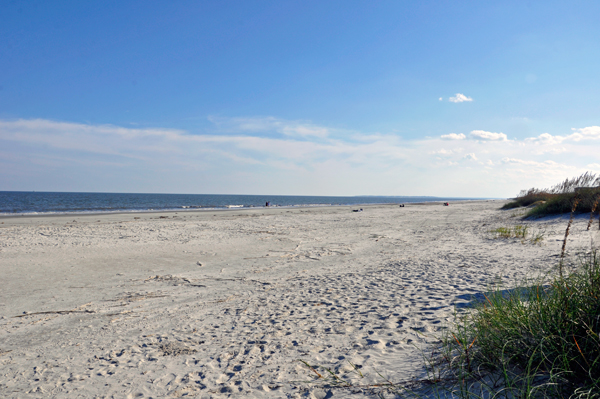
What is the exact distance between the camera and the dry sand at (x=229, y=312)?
10.9 ft

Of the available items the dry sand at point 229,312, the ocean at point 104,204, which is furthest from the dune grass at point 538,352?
the ocean at point 104,204

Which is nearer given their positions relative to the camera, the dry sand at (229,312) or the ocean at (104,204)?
the dry sand at (229,312)

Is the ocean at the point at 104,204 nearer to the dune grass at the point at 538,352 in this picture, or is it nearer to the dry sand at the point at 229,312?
the dry sand at the point at 229,312

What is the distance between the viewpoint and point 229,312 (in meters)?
5.36

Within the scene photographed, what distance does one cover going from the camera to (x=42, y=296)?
632cm

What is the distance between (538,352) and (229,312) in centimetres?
422

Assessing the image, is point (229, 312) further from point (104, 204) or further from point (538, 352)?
point (104, 204)

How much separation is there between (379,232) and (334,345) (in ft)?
39.8

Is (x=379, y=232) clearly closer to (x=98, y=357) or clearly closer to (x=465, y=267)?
(x=465, y=267)

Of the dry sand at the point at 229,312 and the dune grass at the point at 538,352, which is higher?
the dune grass at the point at 538,352

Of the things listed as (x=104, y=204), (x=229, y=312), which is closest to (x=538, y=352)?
(x=229, y=312)

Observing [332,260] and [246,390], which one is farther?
[332,260]

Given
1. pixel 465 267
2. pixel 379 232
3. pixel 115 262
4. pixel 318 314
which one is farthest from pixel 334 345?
pixel 379 232

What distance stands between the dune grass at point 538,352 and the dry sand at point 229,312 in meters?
0.56
